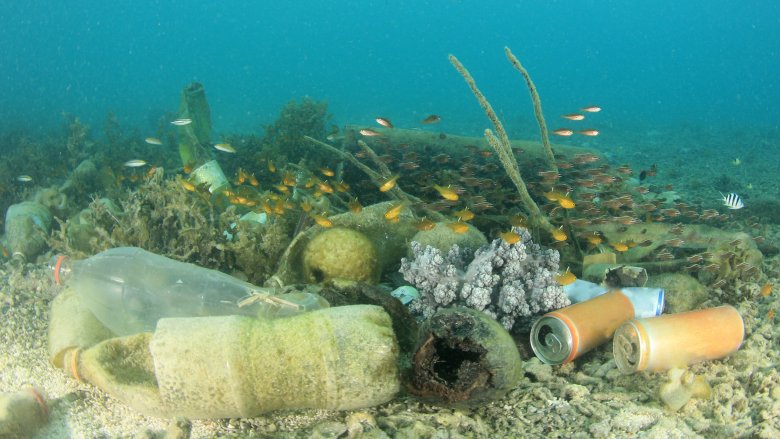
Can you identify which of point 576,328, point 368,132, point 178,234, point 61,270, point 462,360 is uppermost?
point 368,132

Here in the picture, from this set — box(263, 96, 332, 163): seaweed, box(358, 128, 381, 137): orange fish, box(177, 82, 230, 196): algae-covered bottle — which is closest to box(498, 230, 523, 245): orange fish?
box(358, 128, 381, 137): orange fish

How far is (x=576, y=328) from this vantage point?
3504 millimetres

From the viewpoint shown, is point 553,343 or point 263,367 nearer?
point 263,367

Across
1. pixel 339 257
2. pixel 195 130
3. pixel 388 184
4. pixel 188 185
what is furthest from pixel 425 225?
pixel 195 130

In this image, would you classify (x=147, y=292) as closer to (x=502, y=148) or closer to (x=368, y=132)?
(x=502, y=148)

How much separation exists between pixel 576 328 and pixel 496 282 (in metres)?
0.95

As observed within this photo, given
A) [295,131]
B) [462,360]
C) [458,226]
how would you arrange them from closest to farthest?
[462,360]
[458,226]
[295,131]

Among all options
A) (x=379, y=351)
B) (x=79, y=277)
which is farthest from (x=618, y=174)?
(x=79, y=277)

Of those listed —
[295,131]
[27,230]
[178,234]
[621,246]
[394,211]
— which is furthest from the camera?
[295,131]

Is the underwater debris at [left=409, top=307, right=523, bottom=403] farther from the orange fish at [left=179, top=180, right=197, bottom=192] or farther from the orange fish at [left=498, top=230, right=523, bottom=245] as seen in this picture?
the orange fish at [left=179, top=180, right=197, bottom=192]

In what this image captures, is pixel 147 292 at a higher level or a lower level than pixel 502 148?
lower

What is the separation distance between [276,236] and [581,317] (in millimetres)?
3645

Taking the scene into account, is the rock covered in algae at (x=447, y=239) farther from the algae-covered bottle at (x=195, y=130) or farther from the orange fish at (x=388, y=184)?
the algae-covered bottle at (x=195, y=130)

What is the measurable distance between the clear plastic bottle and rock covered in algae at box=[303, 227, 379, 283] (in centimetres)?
90
